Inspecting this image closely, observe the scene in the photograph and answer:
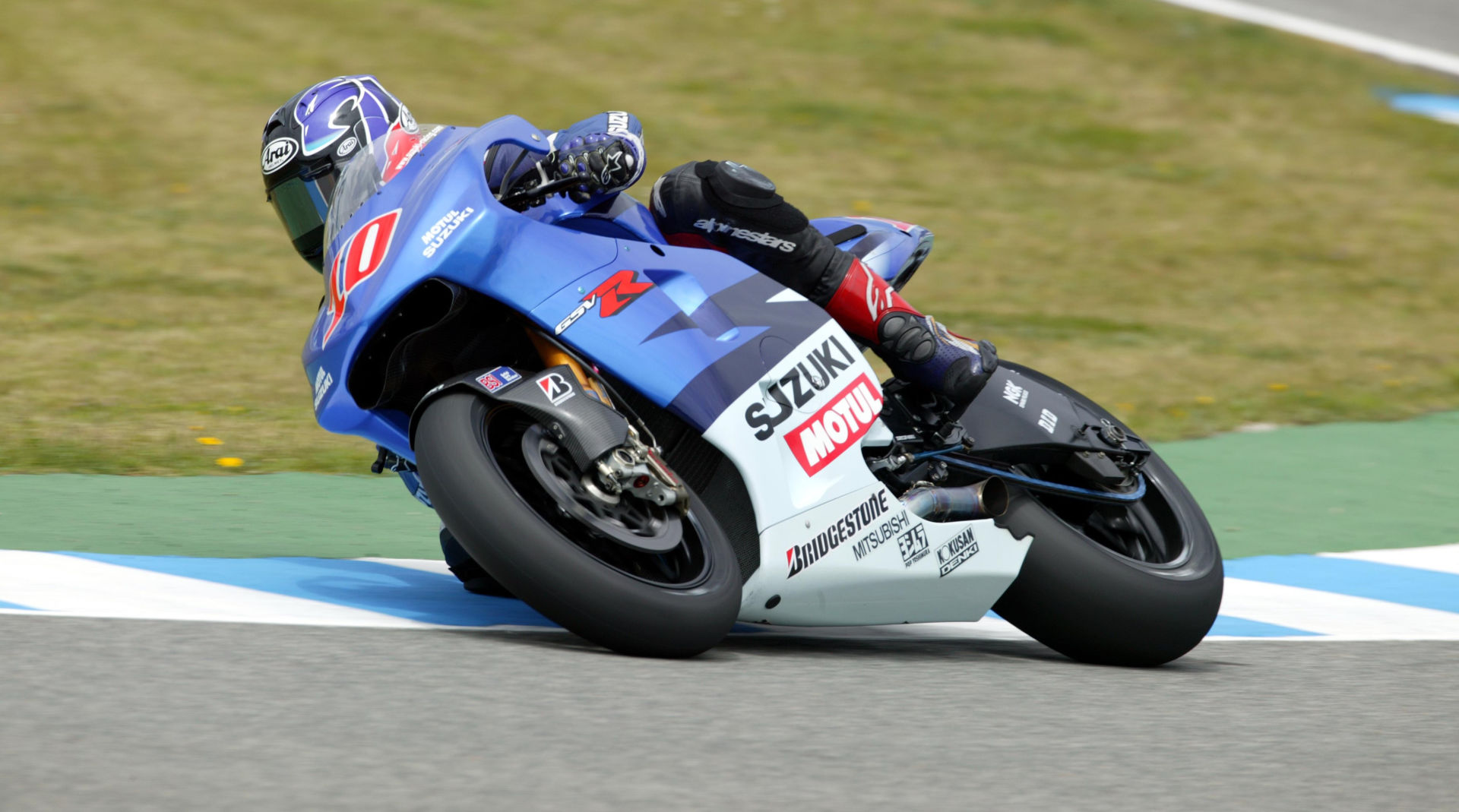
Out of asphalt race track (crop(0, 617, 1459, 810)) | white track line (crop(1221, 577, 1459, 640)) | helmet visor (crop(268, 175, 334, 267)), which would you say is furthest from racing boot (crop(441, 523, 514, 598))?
white track line (crop(1221, 577, 1459, 640))

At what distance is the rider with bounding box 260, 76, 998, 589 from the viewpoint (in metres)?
4.19

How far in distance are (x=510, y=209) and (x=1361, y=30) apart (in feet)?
53.0

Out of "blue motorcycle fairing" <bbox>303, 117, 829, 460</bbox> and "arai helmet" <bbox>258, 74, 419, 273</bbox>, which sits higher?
"arai helmet" <bbox>258, 74, 419, 273</bbox>

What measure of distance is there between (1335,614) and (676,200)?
239 cm

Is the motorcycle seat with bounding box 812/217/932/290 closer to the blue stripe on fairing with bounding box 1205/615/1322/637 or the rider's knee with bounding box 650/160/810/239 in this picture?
the rider's knee with bounding box 650/160/810/239

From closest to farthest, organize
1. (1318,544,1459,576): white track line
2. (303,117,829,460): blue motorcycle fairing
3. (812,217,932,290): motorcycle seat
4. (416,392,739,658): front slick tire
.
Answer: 1. (416,392,739,658): front slick tire
2. (303,117,829,460): blue motorcycle fairing
3. (812,217,932,290): motorcycle seat
4. (1318,544,1459,576): white track line

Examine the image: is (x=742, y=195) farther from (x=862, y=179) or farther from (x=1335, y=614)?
(x=862, y=179)

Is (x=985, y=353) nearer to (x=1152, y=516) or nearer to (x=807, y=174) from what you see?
(x=1152, y=516)

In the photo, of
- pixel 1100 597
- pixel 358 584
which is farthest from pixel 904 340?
pixel 358 584

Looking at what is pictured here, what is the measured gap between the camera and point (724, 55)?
54.4 feet

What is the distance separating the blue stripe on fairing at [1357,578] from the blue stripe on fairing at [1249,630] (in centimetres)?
56

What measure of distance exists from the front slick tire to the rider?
674 mm

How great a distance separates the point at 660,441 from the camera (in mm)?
4152

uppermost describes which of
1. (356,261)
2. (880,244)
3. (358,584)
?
(356,261)
